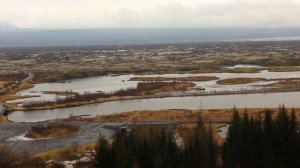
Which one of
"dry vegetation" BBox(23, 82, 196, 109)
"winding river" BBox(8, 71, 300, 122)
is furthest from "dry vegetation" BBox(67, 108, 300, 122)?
"dry vegetation" BBox(23, 82, 196, 109)

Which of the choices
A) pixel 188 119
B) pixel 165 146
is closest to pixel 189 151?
pixel 165 146

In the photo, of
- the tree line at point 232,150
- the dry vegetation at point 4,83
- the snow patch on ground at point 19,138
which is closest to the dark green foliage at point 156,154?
the tree line at point 232,150

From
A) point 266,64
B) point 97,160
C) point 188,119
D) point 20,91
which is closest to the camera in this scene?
point 97,160

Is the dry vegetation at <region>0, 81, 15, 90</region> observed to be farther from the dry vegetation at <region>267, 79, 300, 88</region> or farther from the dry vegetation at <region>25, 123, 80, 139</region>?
the dry vegetation at <region>267, 79, 300, 88</region>

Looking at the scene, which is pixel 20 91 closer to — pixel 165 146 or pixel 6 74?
pixel 6 74

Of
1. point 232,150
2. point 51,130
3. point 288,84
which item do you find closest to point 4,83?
point 51,130

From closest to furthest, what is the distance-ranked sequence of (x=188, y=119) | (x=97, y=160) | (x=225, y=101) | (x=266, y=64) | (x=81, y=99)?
1. (x=97, y=160)
2. (x=188, y=119)
3. (x=225, y=101)
4. (x=81, y=99)
5. (x=266, y=64)

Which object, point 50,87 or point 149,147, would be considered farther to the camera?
point 50,87
